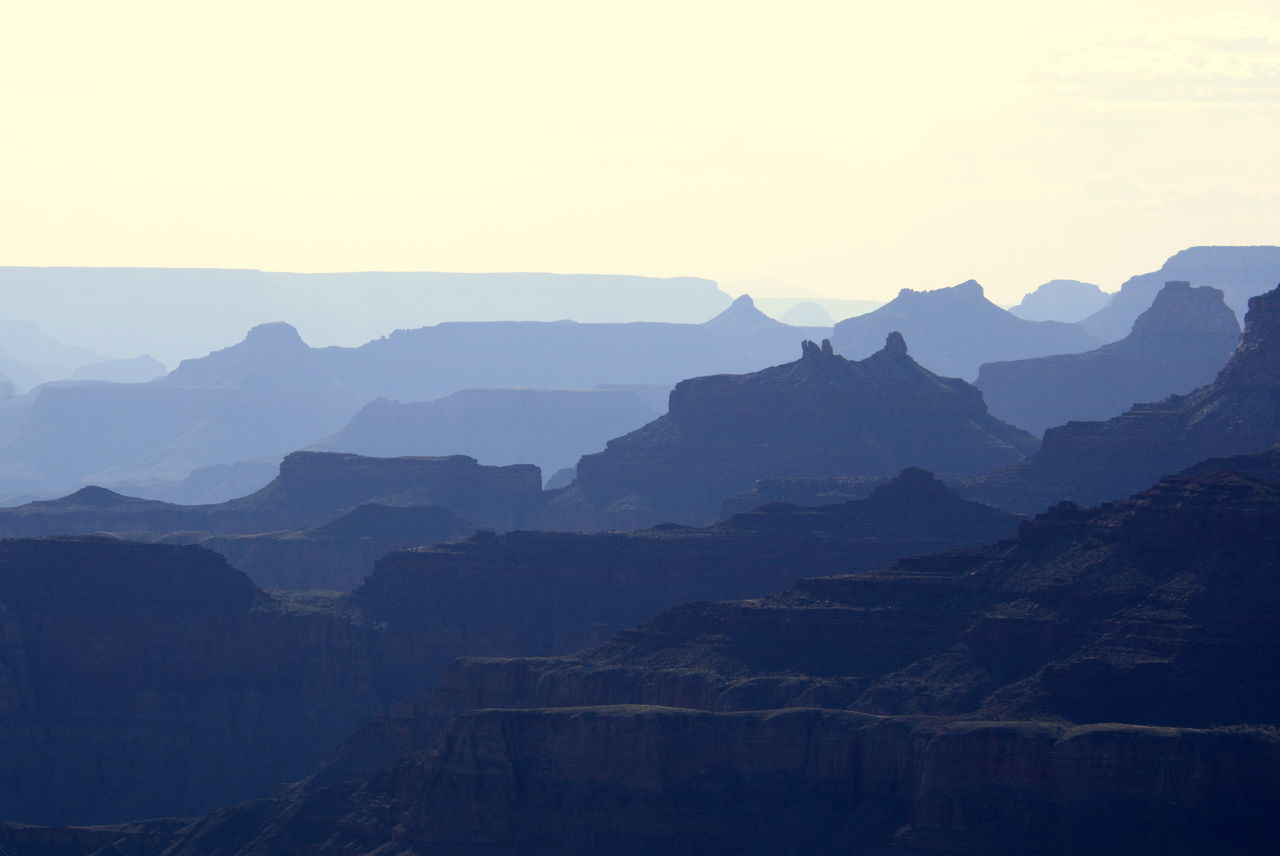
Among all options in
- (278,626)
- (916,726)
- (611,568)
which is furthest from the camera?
(611,568)

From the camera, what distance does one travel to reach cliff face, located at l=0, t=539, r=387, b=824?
15812 cm

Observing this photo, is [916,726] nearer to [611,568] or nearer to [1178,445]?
[611,568]

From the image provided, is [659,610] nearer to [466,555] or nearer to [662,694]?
[466,555]

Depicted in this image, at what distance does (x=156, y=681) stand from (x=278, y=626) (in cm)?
688

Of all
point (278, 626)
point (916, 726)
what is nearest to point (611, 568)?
point (278, 626)

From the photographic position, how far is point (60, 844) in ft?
416

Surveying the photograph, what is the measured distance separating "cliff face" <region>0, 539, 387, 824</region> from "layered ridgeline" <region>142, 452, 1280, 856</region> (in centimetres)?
3163

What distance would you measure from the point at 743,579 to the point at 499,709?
49955mm

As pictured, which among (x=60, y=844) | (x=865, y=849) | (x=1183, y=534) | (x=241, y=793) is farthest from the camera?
(x=241, y=793)

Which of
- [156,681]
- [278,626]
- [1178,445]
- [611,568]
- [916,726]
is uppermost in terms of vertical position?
[1178,445]

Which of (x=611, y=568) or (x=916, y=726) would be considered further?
(x=611, y=568)

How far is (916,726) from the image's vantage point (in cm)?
10762

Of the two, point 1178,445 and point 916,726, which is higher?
point 1178,445

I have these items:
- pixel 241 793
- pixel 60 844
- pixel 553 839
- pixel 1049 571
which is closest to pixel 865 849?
pixel 553 839
